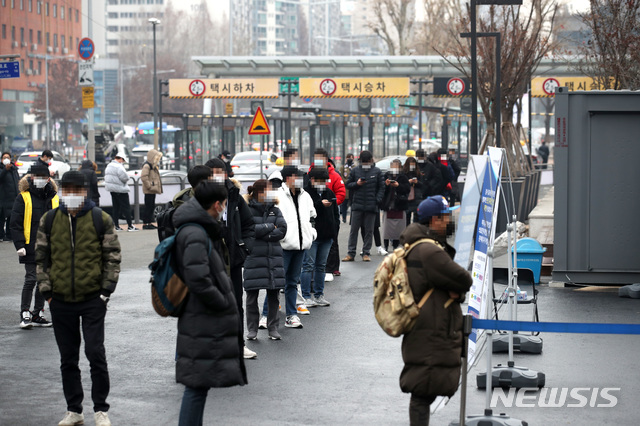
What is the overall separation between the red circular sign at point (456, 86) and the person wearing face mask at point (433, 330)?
31368 mm

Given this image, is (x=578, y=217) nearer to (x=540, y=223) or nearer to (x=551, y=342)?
(x=551, y=342)

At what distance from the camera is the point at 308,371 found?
9.05 m

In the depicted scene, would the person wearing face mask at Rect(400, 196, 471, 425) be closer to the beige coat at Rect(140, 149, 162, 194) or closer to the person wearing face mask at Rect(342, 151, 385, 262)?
the person wearing face mask at Rect(342, 151, 385, 262)

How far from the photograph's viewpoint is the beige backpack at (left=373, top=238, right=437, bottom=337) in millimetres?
5914

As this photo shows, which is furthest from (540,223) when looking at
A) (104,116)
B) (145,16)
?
(145,16)

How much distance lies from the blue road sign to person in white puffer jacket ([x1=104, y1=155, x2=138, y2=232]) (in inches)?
259

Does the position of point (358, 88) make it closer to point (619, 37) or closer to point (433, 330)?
point (619, 37)

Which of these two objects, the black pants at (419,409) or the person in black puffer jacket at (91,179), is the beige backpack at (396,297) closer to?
the black pants at (419,409)

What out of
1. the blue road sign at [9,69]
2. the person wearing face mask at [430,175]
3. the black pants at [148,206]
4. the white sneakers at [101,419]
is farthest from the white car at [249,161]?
the white sneakers at [101,419]

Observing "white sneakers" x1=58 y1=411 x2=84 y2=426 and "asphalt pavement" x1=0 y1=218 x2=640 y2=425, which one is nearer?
"white sneakers" x1=58 y1=411 x2=84 y2=426

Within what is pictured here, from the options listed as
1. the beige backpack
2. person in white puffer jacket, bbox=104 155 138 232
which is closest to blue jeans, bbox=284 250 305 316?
the beige backpack

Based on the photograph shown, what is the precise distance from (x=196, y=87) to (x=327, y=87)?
516cm

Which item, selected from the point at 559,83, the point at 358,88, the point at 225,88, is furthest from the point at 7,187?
the point at 559,83

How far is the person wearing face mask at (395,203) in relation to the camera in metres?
17.9
